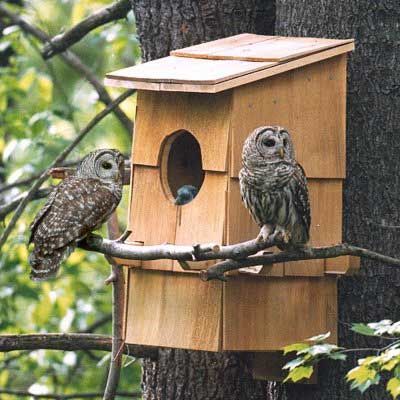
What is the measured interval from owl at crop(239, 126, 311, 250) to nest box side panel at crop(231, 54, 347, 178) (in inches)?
7.8

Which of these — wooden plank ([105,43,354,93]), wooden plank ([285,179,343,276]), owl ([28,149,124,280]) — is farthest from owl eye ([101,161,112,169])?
wooden plank ([285,179,343,276])

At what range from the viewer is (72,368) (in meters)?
9.60

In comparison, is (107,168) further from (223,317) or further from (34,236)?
(223,317)

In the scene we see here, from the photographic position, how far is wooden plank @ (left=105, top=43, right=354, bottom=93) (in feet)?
13.5

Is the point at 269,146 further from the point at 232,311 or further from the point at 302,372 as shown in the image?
the point at 302,372

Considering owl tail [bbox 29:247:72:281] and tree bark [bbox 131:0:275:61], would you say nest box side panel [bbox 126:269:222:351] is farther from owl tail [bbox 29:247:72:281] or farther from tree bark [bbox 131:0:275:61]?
tree bark [bbox 131:0:275:61]

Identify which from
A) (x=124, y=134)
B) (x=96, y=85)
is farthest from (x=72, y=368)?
(x=96, y=85)

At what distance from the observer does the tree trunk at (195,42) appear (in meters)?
5.23

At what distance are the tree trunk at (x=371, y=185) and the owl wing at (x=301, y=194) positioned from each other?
1.79 feet

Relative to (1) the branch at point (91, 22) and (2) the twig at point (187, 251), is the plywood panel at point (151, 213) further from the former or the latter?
(1) the branch at point (91, 22)

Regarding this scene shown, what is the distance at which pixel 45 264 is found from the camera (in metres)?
4.35

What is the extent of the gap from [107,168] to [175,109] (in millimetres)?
424

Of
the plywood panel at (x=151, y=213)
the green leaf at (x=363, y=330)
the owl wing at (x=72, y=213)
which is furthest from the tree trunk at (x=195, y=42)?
the green leaf at (x=363, y=330)

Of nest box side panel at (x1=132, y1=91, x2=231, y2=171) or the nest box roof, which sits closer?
the nest box roof
